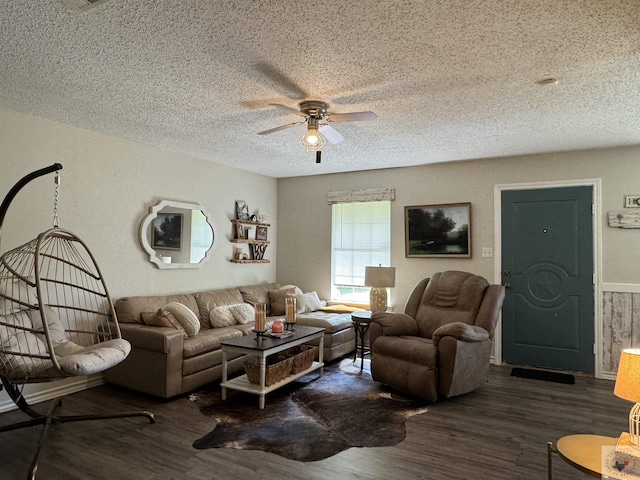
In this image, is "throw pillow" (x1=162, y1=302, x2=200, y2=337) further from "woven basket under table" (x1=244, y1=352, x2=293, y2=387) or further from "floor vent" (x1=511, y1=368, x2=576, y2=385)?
"floor vent" (x1=511, y1=368, x2=576, y2=385)

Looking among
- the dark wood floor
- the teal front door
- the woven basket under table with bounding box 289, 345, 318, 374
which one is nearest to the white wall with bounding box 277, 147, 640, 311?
the teal front door

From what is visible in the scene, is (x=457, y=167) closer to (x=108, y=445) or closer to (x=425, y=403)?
(x=425, y=403)

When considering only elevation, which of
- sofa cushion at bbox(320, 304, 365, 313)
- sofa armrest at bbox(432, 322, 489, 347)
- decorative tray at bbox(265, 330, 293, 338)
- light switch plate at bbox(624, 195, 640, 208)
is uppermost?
light switch plate at bbox(624, 195, 640, 208)

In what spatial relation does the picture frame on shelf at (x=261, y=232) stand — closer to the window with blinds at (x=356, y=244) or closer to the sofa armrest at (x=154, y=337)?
the window with blinds at (x=356, y=244)

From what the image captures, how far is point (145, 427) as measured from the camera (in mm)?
3070

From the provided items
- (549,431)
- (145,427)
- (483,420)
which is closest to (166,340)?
(145,427)

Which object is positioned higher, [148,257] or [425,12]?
[425,12]

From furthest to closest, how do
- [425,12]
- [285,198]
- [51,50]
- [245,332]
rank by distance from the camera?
1. [285,198]
2. [245,332]
3. [51,50]
4. [425,12]

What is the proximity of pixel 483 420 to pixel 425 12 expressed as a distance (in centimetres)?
290

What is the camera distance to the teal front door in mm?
4547

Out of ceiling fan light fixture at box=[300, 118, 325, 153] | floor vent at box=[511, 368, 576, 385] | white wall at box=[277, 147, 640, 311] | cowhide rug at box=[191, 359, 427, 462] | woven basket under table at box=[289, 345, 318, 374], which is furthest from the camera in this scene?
white wall at box=[277, 147, 640, 311]

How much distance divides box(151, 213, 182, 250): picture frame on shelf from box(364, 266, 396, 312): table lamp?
7.62 feet

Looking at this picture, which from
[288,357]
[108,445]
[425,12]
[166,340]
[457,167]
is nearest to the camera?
[425,12]

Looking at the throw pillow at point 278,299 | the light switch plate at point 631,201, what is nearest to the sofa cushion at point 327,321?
the throw pillow at point 278,299
